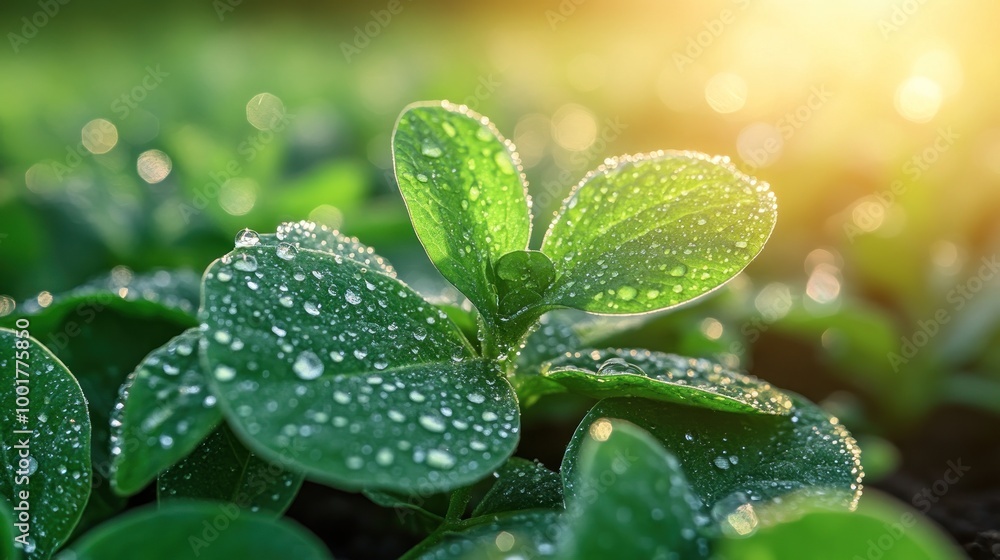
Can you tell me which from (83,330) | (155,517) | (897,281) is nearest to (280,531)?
(155,517)

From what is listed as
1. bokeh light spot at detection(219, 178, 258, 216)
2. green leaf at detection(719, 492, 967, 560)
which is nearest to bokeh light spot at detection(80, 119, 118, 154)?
bokeh light spot at detection(219, 178, 258, 216)

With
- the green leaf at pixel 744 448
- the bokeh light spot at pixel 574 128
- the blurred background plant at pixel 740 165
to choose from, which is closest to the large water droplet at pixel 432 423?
the green leaf at pixel 744 448

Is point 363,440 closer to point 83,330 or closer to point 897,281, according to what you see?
point 83,330

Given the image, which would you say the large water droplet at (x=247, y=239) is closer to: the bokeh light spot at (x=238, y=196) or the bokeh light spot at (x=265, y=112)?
the bokeh light spot at (x=238, y=196)

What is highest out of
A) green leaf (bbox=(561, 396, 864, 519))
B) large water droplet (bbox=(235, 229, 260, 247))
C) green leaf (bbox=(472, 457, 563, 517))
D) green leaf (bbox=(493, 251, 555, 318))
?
large water droplet (bbox=(235, 229, 260, 247))

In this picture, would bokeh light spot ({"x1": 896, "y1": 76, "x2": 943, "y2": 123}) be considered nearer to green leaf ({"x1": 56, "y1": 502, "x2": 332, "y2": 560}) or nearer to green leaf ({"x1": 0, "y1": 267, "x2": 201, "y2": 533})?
green leaf ({"x1": 0, "y1": 267, "x2": 201, "y2": 533})

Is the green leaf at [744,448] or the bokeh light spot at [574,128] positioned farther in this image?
the bokeh light spot at [574,128]
